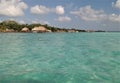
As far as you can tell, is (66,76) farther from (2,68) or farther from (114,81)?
(2,68)

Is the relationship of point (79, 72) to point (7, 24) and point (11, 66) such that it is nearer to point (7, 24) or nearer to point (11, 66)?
point (11, 66)

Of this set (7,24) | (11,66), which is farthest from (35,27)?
(11,66)

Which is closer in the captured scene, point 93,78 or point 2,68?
point 93,78

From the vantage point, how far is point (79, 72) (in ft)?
44.5

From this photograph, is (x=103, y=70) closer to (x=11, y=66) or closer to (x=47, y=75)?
(x=47, y=75)

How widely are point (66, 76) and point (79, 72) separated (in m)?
1.43

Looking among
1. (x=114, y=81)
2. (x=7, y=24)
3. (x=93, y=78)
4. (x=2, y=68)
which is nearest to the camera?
(x=114, y=81)

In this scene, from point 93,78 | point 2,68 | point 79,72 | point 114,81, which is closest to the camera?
point 114,81

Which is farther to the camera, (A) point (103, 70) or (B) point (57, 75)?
(A) point (103, 70)

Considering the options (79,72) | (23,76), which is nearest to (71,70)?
(79,72)

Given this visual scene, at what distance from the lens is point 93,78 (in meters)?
12.0

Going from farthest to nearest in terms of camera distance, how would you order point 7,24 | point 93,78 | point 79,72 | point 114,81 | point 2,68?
point 7,24, point 2,68, point 79,72, point 93,78, point 114,81

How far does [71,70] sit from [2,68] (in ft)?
16.2

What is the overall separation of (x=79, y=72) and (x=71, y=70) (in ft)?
2.85
